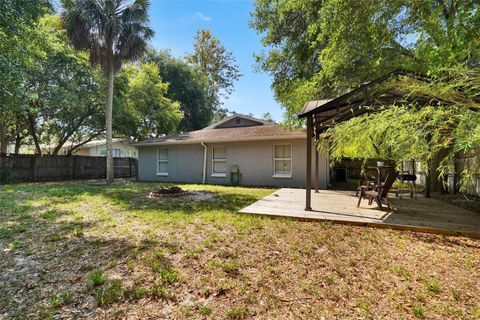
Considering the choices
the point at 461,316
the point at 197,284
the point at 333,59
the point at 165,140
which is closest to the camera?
the point at 461,316

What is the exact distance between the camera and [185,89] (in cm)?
2645

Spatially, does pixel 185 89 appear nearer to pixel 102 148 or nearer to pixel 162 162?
pixel 102 148

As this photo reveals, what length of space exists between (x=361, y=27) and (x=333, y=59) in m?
1.30

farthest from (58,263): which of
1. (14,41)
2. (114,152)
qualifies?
(114,152)

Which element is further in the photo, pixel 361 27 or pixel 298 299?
pixel 361 27

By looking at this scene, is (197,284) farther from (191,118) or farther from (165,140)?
(191,118)

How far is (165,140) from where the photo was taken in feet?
47.0

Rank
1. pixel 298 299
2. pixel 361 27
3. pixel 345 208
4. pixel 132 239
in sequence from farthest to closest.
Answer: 1. pixel 361 27
2. pixel 345 208
3. pixel 132 239
4. pixel 298 299

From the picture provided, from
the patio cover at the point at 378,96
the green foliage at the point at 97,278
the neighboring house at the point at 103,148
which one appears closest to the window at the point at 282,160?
the patio cover at the point at 378,96

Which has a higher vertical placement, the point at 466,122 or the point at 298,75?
the point at 298,75

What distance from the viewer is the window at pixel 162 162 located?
14.7 m

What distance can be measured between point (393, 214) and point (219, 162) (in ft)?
29.5

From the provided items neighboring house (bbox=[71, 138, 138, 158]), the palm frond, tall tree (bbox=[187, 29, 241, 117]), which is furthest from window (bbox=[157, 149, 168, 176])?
tall tree (bbox=[187, 29, 241, 117])

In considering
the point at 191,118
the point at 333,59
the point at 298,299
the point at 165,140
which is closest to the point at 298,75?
the point at 333,59
